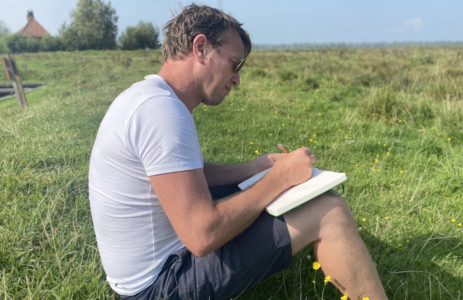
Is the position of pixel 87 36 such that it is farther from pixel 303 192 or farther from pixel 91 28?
pixel 303 192

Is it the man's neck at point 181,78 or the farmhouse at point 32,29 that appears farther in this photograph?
the farmhouse at point 32,29

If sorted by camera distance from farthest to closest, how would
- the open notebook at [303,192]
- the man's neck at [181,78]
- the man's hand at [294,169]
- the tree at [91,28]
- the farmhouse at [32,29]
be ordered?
the farmhouse at [32,29]
the tree at [91,28]
the man's neck at [181,78]
the man's hand at [294,169]
the open notebook at [303,192]

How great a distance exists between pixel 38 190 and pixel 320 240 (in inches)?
89.8

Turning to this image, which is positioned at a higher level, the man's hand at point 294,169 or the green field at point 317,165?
the man's hand at point 294,169

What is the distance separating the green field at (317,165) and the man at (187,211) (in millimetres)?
465

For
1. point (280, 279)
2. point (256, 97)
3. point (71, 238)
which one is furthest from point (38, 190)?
point (256, 97)

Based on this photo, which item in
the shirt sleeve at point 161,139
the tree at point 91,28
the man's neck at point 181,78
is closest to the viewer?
the shirt sleeve at point 161,139

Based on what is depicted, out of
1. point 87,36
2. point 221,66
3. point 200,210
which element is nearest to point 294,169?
point 200,210

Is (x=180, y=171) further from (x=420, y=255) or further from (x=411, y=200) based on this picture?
(x=411, y=200)

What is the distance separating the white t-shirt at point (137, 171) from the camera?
107 centimetres

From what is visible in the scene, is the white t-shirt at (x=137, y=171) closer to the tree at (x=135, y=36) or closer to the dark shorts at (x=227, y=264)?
the dark shorts at (x=227, y=264)

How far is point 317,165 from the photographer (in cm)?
366

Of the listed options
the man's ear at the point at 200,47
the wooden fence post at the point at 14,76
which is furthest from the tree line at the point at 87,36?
the man's ear at the point at 200,47

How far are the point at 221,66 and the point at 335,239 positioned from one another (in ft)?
2.97
